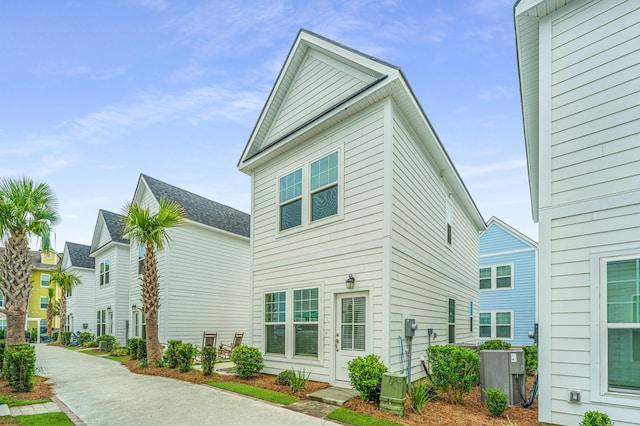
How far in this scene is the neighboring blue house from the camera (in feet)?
69.8

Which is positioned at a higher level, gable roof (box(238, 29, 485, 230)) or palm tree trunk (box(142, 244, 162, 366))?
gable roof (box(238, 29, 485, 230))

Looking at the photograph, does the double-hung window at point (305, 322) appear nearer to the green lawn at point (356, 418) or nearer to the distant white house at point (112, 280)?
the green lawn at point (356, 418)

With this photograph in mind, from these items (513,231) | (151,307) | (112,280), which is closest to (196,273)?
A: (151,307)

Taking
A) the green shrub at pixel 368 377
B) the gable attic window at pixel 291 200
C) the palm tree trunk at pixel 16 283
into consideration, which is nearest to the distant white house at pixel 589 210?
the green shrub at pixel 368 377

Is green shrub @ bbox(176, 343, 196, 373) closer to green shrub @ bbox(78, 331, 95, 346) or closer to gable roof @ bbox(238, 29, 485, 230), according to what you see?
gable roof @ bbox(238, 29, 485, 230)

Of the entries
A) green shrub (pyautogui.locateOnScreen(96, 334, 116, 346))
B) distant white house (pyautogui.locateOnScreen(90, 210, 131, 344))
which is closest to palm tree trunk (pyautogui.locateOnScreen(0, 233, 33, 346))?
distant white house (pyautogui.locateOnScreen(90, 210, 131, 344))

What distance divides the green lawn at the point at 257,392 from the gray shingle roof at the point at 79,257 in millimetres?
26996

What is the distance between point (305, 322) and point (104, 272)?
18852 millimetres

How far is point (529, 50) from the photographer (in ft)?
23.7

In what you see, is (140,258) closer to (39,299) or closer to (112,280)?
(112,280)

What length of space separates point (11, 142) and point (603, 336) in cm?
2180

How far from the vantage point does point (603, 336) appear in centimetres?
514

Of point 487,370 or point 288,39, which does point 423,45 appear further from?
point 487,370

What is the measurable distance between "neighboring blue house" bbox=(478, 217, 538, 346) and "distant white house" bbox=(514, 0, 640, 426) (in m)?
16.7
